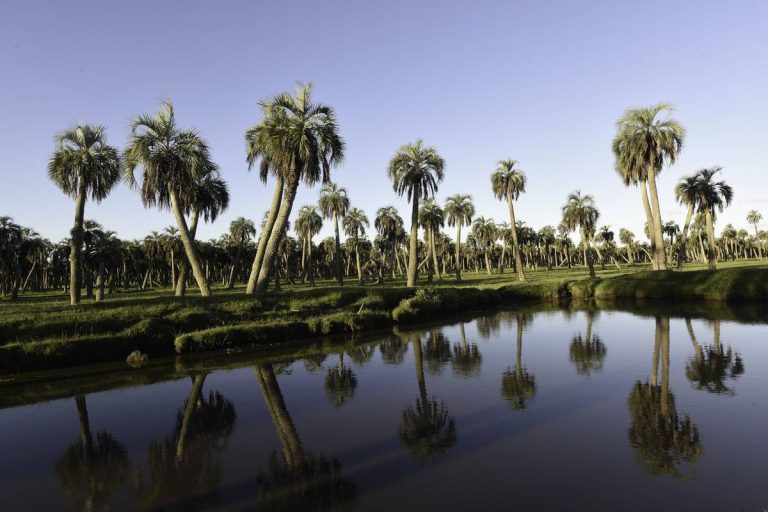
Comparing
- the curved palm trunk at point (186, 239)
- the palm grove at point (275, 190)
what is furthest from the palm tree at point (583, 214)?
the curved palm trunk at point (186, 239)

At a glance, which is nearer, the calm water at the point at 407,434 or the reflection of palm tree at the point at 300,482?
the reflection of palm tree at the point at 300,482

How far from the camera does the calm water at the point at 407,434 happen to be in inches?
300

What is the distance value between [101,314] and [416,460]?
18992 mm

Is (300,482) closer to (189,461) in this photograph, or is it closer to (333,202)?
(189,461)

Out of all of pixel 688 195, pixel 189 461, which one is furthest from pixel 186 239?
pixel 688 195

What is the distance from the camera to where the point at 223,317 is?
2447 cm

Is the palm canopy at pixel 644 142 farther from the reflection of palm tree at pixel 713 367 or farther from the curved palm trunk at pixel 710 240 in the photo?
the reflection of palm tree at pixel 713 367

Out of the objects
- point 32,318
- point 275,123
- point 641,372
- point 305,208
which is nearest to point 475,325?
point 641,372

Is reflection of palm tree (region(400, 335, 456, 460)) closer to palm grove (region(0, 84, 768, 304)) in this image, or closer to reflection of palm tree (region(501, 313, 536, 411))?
reflection of palm tree (region(501, 313, 536, 411))

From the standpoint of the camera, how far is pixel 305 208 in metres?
76.4

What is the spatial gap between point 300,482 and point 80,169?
34.0m

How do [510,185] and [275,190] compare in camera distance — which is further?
[510,185]

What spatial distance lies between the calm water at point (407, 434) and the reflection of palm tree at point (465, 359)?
→ 0.15 m

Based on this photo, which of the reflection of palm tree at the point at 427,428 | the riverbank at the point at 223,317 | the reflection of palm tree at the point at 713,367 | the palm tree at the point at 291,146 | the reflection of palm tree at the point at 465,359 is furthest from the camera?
the palm tree at the point at 291,146
